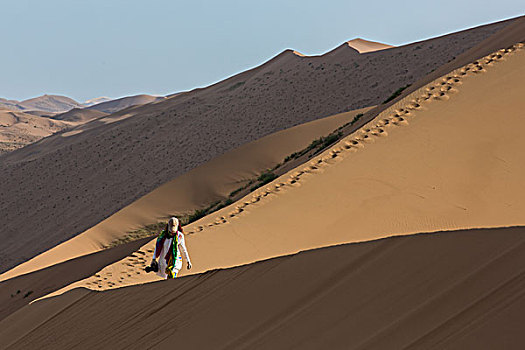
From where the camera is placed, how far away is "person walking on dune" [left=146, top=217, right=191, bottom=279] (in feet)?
22.3

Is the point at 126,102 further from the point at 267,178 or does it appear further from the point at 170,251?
the point at 170,251

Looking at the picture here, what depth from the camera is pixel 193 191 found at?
733 inches

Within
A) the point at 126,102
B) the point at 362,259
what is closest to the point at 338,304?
the point at 362,259

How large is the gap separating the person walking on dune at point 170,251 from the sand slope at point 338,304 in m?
0.19

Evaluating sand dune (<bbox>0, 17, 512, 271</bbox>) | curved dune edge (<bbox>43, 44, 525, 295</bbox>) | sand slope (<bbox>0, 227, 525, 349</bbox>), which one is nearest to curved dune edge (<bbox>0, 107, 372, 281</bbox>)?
sand dune (<bbox>0, 17, 512, 271</bbox>)

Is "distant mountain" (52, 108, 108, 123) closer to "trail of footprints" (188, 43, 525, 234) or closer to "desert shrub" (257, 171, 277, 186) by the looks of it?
"desert shrub" (257, 171, 277, 186)

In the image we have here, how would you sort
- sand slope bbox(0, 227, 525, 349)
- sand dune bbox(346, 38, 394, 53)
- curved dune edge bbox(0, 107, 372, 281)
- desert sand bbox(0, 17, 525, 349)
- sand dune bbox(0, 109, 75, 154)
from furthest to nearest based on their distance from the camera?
sand dune bbox(0, 109, 75, 154)
sand dune bbox(346, 38, 394, 53)
curved dune edge bbox(0, 107, 372, 281)
desert sand bbox(0, 17, 525, 349)
sand slope bbox(0, 227, 525, 349)

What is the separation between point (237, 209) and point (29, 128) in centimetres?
8176

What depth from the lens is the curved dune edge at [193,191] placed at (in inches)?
645

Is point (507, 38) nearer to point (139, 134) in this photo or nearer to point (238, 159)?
point (238, 159)

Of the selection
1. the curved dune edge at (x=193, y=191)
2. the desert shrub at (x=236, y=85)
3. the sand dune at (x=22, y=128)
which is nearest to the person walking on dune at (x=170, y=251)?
the curved dune edge at (x=193, y=191)

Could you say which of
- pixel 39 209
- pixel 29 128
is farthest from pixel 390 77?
pixel 29 128

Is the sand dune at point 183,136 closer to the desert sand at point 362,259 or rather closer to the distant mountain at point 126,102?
the desert sand at point 362,259

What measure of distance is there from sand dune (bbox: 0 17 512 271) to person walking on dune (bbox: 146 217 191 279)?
54.2 ft
